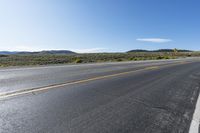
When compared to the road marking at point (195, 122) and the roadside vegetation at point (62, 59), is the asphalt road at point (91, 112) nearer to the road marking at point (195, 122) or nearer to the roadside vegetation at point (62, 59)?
the road marking at point (195, 122)

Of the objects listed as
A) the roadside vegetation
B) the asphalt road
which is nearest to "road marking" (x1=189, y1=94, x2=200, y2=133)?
the asphalt road

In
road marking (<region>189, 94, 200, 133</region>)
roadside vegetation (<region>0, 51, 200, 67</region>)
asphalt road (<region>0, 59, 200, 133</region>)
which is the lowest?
roadside vegetation (<region>0, 51, 200, 67</region>)

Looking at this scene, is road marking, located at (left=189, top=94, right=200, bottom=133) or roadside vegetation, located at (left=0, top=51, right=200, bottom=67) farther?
roadside vegetation, located at (left=0, top=51, right=200, bottom=67)

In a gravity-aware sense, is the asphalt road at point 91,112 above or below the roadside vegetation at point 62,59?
above

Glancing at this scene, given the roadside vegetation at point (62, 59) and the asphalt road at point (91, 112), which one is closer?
the asphalt road at point (91, 112)

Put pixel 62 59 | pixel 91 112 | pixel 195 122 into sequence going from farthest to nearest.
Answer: pixel 62 59, pixel 91 112, pixel 195 122

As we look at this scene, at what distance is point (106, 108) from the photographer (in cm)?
464

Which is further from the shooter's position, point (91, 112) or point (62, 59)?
point (62, 59)

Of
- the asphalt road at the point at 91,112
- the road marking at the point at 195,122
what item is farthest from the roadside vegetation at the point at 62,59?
the road marking at the point at 195,122

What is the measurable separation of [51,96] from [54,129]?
2266 millimetres

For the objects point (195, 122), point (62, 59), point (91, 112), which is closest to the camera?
point (195, 122)

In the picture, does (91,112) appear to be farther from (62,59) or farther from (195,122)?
(62,59)

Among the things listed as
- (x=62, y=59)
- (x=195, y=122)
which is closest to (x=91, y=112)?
(x=195, y=122)

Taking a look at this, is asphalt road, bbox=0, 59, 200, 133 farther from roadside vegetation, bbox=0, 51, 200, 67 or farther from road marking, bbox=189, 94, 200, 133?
roadside vegetation, bbox=0, 51, 200, 67
